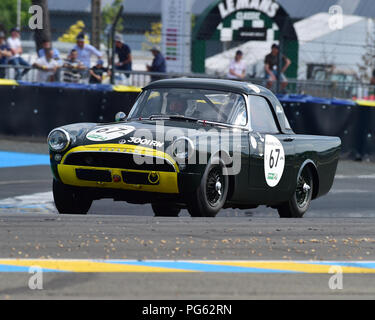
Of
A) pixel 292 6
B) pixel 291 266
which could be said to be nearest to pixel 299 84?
pixel 291 266

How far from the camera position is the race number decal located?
328 inches

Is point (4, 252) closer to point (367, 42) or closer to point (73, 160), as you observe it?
point (73, 160)

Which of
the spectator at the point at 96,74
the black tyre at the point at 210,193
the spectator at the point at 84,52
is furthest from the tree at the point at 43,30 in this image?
the black tyre at the point at 210,193

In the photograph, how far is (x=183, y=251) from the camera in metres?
6.43

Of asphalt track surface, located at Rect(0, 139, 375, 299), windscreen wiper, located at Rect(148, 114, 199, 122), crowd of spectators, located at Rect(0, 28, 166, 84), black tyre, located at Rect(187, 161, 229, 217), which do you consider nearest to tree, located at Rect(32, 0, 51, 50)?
crowd of spectators, located at Rect(0, 28, 166, 84)

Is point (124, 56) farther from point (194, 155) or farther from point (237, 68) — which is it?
point (194, 155)

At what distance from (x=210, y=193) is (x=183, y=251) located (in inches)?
81.2

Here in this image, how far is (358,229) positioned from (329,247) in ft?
4.04

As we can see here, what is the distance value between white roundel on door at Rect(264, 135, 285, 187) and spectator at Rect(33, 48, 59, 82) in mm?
9625

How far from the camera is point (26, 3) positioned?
8225cm

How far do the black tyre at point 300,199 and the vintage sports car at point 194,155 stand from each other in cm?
1

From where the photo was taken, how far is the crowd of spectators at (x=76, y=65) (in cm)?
1823

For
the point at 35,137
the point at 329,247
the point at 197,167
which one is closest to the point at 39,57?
the point at 35,137

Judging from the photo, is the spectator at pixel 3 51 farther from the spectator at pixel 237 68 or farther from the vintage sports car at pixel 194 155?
the vintage sports car at pixel 194 155
